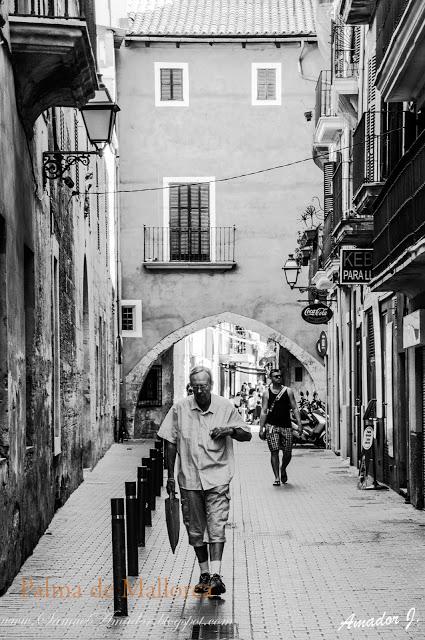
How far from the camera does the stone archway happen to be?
36.4 metres

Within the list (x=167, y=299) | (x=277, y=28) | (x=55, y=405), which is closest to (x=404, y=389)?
(x=55, y=405)

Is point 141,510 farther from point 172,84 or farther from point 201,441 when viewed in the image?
point 172,84

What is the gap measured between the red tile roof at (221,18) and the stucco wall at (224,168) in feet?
1.65

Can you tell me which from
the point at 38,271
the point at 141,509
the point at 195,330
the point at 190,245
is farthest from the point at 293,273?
the point at 141,509

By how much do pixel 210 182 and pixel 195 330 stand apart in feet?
14.5

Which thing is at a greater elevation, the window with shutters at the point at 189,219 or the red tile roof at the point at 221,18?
the red tile roof at the point at 221,18

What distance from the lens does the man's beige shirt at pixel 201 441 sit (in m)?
9.20

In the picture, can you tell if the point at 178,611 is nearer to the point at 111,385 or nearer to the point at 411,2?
the point at 411,2

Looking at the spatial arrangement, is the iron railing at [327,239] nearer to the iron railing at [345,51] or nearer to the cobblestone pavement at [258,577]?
the iron railing at [345,51]

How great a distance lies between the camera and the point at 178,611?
8.62 m

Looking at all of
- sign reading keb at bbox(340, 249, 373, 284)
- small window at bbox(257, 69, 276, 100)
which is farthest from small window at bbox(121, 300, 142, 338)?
sign reading keb at bbox(340, 249, 373, 284)

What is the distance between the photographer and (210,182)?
36656 millimetres

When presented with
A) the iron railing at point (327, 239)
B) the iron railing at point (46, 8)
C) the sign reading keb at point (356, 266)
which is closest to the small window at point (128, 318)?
the iron railing at point (327, 239)

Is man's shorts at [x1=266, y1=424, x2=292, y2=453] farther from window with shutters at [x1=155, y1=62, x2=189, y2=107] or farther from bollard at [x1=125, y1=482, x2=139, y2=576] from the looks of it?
window with shutters at [x1=155, y1=62, x2=189, y2=107]
